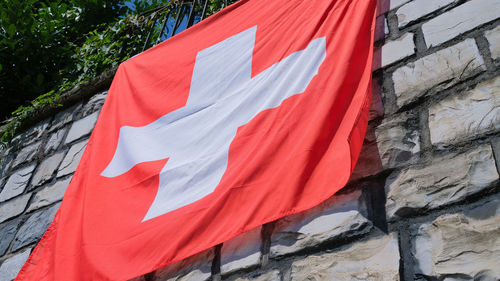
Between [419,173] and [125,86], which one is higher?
[125,86]

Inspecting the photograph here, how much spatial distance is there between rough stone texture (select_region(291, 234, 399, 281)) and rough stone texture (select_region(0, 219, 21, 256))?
155cm

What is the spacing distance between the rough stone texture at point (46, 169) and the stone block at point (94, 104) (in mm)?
266

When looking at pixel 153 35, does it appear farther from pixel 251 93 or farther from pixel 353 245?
pixel 353 245

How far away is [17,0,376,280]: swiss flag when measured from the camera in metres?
1.32

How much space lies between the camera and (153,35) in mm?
3211

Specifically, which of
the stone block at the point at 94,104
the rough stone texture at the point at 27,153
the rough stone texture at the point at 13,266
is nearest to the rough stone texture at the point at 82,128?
the stone block at the point at 94,104

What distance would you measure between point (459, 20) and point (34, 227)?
73.6 inches

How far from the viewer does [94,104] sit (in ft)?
8.43

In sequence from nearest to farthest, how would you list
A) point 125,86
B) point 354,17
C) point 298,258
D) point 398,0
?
point 298,258, point 354,17, point 398,0, point 125,86

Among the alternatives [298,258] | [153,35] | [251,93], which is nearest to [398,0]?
[251,93]

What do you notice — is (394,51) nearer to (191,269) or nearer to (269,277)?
(269,277)

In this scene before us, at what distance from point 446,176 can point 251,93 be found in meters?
0.69

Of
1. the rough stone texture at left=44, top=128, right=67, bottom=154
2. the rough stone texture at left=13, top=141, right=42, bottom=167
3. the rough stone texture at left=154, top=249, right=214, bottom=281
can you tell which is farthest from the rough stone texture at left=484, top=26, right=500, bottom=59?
the rough stone texture at left=13, top=141, right=42, bottom=167

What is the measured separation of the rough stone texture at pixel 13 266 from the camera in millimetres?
2029
